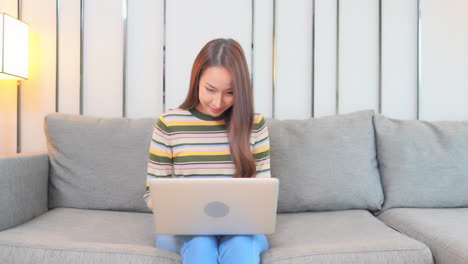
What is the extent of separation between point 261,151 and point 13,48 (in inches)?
45.9

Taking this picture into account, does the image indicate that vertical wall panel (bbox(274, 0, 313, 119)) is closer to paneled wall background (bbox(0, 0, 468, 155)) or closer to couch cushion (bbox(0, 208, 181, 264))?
paneled wall background (bbox(0, 0, 468, 155))

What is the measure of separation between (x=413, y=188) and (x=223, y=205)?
0.97 m

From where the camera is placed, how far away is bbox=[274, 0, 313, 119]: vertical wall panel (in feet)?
6.32

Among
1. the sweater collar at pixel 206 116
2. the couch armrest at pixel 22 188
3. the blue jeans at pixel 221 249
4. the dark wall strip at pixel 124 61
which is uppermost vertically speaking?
the dark wall strip at pixel 124 61

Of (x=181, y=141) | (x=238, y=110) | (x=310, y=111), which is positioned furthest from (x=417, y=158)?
(x=181, y=141)

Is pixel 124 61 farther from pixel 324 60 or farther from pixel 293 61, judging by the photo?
pixel 324 60

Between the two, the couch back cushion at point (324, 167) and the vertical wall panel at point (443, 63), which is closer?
the couch back cushion at point (324, 167)

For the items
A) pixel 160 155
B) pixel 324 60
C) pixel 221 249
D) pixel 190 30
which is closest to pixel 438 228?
pixel 221 249

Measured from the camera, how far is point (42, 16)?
1899mm

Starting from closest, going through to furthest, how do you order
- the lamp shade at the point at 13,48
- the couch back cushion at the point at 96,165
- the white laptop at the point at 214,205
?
the white laptop at the point at 214,205
the couch back cushion at the point at 96,165
the lamp shade at the point at 13,48

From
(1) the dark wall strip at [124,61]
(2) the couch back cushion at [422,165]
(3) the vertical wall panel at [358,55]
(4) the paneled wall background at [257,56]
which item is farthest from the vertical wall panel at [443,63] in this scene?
(1) the dark wall strip at [124,61]

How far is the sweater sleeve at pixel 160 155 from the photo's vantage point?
1.22 meters

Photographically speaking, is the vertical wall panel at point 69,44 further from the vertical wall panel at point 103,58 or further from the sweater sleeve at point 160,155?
the sweater sleeve at point 160,155

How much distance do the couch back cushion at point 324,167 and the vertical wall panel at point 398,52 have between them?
47cm
